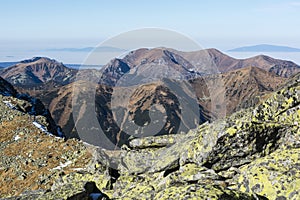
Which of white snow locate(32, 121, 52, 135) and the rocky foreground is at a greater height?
the rocky foreground

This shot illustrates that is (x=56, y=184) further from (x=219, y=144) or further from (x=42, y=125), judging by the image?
(x=42, y=125)

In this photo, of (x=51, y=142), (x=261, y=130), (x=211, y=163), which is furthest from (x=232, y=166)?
(x=51, y=142)

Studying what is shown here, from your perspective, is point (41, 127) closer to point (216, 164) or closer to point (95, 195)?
point (95, 195)

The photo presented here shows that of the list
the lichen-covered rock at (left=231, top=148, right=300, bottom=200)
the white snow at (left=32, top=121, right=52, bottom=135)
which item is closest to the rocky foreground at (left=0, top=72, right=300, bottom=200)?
the lichen-covered rock at (left=231, top=148, right=300, bottom=200)

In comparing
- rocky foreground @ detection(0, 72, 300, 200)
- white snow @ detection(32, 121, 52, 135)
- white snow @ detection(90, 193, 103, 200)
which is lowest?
white snow @ detection(32, 121, 52, 135)

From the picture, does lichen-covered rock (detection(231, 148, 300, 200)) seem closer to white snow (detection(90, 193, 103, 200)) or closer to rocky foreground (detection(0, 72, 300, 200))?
rocky foreground (detection(0, 72, 300, 200))

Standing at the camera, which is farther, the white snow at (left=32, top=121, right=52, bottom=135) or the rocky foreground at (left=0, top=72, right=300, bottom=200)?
the white snow at (left=32, top=121, right=52, bottom=135)

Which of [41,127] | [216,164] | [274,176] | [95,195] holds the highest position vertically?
[274,176]

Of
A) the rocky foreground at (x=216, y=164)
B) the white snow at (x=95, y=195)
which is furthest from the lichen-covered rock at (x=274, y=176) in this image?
the white snow at (x=95, y=195)

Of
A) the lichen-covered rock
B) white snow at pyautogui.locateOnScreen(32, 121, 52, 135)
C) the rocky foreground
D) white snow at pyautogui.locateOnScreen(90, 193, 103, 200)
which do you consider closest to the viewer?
the lichen-covered rock

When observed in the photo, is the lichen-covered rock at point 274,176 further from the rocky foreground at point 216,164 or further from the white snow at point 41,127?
the white snow at point 41,127

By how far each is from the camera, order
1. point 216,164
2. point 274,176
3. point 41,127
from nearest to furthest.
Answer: point 274,176 < point 216,164 < point 41,127

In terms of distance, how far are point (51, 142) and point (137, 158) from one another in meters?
25.1

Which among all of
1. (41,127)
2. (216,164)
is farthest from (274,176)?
(41,127)
